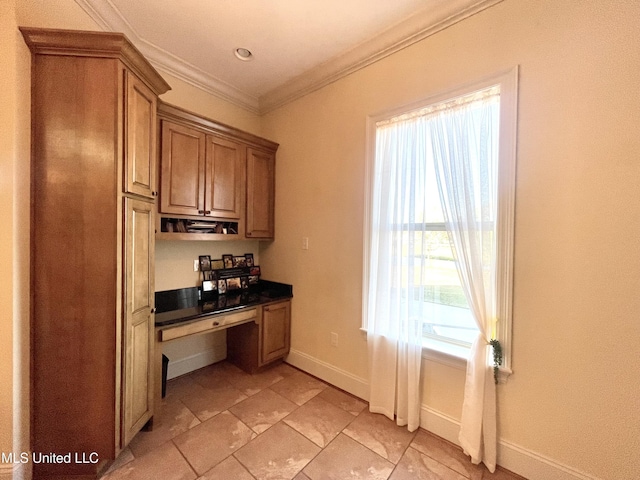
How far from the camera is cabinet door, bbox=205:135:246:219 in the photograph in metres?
2.37

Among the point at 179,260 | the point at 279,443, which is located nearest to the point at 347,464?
the point at 279,443

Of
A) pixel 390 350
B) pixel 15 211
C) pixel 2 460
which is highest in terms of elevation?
pixel 15 211

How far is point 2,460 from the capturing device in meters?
1.31

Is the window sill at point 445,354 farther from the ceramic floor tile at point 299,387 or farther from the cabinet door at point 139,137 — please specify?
the cabinet door at point 139,137

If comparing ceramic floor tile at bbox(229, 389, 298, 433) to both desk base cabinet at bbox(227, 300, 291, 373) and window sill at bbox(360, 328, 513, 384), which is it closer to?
desk base cabinet at bbox(227, 300, 291, 373)

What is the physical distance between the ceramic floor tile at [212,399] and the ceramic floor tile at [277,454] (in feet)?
1.60

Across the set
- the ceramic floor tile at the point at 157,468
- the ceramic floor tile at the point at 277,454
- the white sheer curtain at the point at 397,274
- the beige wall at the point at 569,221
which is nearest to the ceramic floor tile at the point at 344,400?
the white sheer curtain at the point at 397,274

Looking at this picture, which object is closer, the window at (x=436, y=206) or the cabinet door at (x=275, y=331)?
the window at (x=436, y=206)

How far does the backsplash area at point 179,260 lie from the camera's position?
2.36 m

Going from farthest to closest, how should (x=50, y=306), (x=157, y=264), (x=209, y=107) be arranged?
(x=209, y=107), (x=157, y=264), (x=50, y=306)

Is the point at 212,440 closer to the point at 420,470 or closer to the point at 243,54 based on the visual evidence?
the point at 420,470

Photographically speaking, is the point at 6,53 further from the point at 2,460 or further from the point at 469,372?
the point at 469,372

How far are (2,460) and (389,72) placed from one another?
11.2 ft

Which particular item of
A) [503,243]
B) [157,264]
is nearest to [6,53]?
[157,264]
